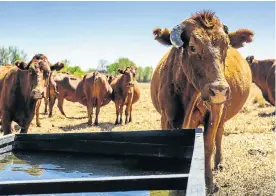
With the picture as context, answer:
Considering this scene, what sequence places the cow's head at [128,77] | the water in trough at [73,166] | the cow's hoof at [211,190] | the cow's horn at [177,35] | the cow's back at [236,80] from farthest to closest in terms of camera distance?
the cow's head at [128,77] → the cow's back at [236,80] → the cow's hoof at [211,190] → the cow's horn at [177,35] → the water in trough at [73,166]

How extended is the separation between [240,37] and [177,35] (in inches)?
41.8

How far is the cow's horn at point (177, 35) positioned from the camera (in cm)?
421

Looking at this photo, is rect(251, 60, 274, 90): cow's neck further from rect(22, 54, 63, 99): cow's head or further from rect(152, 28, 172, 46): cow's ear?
rect(152, 28, 172, 46): cow's ear

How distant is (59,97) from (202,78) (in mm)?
15317

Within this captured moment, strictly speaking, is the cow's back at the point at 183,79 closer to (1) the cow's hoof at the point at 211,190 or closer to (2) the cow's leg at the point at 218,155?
(2) the cow's leg at the point at 218,155

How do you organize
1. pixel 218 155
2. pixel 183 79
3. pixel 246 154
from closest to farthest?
1. pixel 183 79
2. pixel 218 155
3. pixel 246 154

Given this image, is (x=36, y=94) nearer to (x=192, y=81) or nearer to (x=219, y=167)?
(x=219, y=167)

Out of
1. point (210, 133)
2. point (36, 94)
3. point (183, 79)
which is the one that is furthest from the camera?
point (36, 94)

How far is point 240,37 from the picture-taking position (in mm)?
4914

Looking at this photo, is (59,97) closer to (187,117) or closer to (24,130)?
(24,130)

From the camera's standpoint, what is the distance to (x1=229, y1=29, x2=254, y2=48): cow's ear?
4.88 meters

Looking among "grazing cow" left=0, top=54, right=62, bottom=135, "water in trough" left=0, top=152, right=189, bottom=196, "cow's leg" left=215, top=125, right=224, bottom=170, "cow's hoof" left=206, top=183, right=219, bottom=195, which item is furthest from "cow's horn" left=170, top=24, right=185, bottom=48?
"grazing cow" left=0, top=54, right=62, bottom=135

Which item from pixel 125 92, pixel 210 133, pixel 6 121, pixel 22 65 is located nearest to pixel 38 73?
pixel 22 65

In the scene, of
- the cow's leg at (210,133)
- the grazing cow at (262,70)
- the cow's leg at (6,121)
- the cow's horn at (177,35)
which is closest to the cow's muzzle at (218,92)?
the cow's horn at (177,35)
